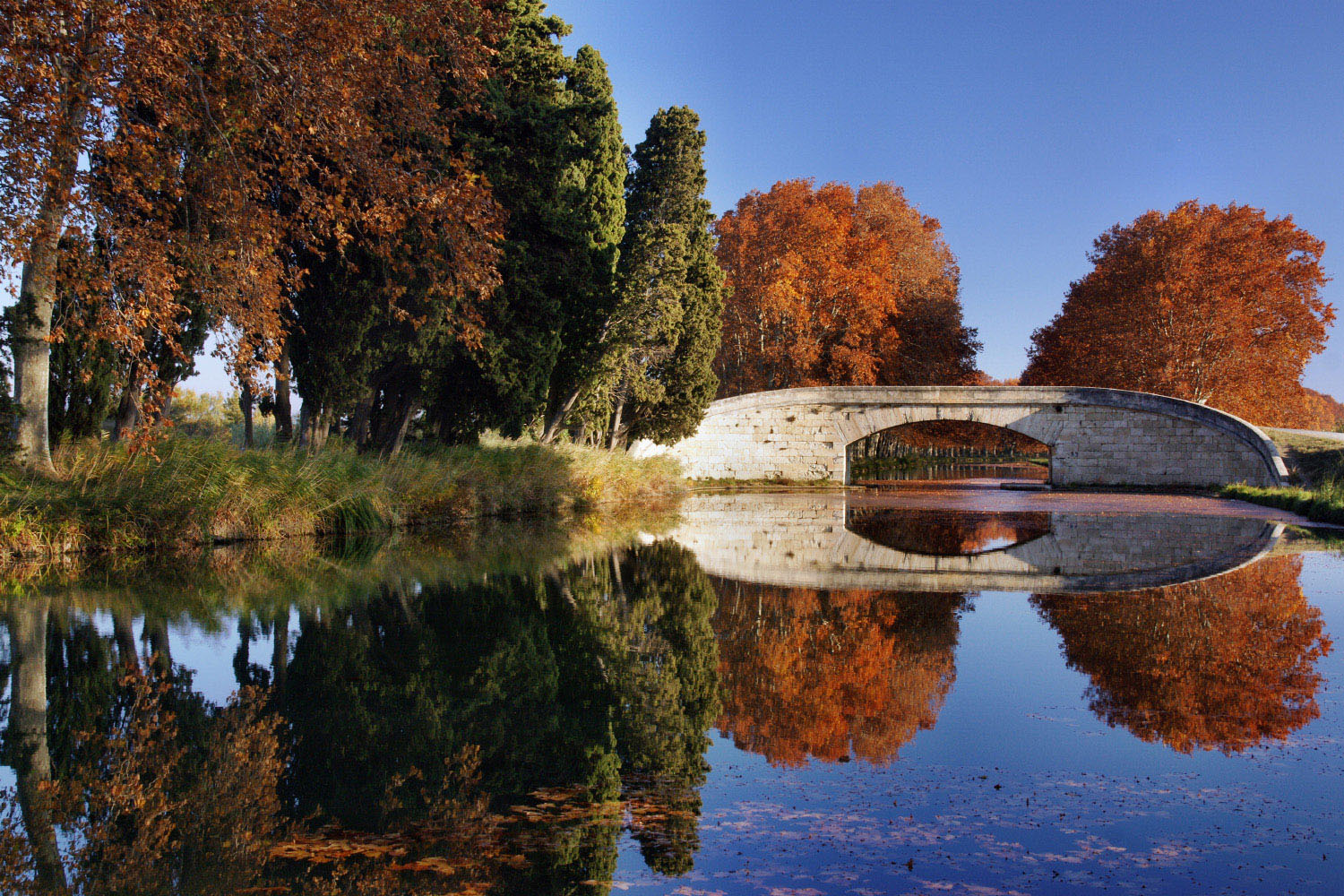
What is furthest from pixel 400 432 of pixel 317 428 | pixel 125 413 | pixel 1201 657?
pixel 1201 657

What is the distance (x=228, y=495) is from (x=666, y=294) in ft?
33.0

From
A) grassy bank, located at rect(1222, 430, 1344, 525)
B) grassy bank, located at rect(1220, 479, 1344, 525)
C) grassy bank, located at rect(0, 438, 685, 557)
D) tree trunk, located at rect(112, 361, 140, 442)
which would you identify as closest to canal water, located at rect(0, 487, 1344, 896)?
grassy bank, located at rect(0, 438, 685, 557)

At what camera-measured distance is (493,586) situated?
24.6 ft

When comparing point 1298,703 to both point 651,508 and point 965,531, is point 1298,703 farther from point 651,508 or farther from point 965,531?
point 651,508

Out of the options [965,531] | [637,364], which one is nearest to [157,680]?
[965,531]

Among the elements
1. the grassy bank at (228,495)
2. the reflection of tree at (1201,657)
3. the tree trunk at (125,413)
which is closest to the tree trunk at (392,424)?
the grassy bank at (228,495)

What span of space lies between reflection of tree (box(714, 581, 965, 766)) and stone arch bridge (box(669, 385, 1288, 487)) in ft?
68.1

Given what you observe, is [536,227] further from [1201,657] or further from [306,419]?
[1201,657]

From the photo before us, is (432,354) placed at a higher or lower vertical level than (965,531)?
higher

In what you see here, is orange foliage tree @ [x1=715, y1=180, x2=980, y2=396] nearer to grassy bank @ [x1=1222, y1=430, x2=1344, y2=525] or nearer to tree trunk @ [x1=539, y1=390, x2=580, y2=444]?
grassy bank @ [x1=1222, y1=430, x2=1344, y2=525]

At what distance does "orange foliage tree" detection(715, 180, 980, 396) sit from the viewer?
32.6 m

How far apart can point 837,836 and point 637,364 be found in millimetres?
18220

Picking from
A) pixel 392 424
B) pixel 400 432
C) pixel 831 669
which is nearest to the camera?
pixel 831 669

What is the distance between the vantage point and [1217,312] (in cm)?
A: 3061
